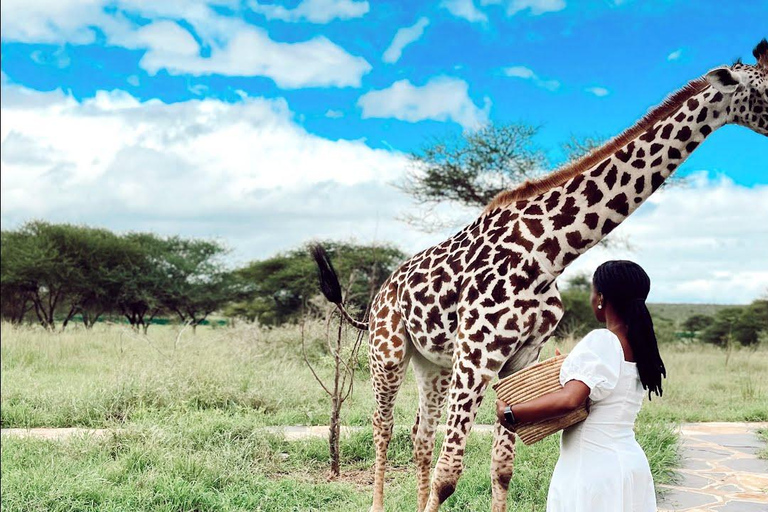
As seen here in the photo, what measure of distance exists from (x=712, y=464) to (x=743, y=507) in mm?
1204

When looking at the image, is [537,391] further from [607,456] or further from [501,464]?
[501,464]

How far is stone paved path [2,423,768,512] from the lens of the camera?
5215mm

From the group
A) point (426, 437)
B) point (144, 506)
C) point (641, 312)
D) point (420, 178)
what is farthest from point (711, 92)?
point (420, 178)

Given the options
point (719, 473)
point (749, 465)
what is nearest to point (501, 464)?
point (719, 473)

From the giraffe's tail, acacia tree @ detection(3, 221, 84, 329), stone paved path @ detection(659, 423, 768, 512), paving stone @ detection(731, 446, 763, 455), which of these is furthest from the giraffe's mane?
acacia tree @ detection(3, 221, 84, 329)

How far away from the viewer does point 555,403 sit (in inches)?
102

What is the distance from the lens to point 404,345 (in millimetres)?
4480

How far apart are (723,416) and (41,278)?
65.4 feet

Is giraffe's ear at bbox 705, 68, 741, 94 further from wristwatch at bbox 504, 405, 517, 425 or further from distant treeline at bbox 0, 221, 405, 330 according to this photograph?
distant treeline at bbox 0, 221, 405, 330

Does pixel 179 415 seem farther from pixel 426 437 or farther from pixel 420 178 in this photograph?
pixel 420 178

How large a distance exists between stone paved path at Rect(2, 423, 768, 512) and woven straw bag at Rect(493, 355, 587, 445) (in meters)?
2.75

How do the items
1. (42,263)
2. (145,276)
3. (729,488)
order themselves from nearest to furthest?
(729,488) < (42,263) < (145,276)

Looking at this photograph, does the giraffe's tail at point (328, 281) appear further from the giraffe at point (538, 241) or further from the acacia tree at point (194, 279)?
the acacia tree at point (194, 279)

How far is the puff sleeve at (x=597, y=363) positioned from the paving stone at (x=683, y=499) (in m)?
2.94
